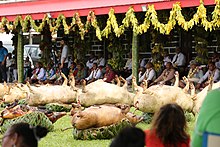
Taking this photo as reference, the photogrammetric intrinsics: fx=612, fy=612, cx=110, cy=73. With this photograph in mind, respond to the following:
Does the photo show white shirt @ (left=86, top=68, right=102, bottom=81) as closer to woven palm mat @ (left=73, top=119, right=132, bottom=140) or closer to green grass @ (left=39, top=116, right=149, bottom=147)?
green grass @ (left=39, top=116, right=149, bottom=147)

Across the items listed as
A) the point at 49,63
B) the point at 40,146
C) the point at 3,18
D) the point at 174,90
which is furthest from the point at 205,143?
the point at 49,63

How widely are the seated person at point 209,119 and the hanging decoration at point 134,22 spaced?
13.2 metres

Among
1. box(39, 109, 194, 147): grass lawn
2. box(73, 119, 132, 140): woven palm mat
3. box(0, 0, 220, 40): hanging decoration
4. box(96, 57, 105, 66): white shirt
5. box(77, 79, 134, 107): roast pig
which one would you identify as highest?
box(0, 0, 220, 40): hanging decoration

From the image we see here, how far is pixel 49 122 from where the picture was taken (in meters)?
11.3

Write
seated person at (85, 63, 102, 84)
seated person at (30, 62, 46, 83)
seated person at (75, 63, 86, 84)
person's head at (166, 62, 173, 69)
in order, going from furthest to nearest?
1. seated person at (30, 62, 46, 83)
2. seated person at (75, 63, 86, 84)
3. seated person at (85, 63, 102, 84)
4. person's head at (166, 62, 173, 69)

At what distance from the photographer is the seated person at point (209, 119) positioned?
381cm

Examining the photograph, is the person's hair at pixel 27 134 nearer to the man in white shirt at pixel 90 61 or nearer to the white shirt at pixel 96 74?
the white shirt at pixel 96 74

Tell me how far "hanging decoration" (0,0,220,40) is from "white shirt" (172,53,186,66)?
4.67ft

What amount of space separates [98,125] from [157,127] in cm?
553

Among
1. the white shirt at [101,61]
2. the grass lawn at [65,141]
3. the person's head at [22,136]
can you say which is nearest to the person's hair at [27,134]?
the person's head at [22,136]

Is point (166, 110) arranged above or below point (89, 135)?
above

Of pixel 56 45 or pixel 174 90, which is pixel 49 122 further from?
pixel 56 45

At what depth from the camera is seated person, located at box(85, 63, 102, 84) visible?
2225 cm

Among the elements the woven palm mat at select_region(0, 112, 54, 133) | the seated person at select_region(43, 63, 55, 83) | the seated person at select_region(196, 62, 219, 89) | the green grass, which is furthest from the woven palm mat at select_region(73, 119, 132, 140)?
the seated person at select_region(43, 63, 55, 83)
